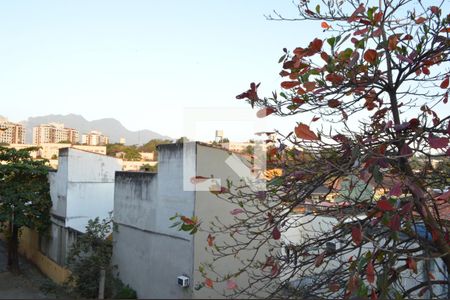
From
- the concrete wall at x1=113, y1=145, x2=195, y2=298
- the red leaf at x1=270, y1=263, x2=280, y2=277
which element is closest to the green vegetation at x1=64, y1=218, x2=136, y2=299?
the concrete wall at x1=113, y1=145, x2=195, y2=298

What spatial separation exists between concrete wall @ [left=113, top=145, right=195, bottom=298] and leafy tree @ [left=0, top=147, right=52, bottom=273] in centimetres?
543

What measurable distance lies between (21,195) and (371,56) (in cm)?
1451

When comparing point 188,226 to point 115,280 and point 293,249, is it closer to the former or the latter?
point 293,249

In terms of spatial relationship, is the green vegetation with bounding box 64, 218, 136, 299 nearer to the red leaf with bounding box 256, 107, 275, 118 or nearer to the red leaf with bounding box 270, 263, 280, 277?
the red leaf with bounding box 270, 263, 280, 277

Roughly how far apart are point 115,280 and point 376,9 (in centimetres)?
967

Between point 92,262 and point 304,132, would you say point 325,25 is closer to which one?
point 304,132

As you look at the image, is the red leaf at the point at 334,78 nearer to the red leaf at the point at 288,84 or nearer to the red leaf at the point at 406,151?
the red leaf at the point at 288,84

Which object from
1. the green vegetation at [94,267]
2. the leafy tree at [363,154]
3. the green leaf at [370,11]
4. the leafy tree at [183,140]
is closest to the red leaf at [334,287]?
the leafy tree at [363,154]

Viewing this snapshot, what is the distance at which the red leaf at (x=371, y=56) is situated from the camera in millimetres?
2299

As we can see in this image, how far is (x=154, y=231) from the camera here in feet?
30.7

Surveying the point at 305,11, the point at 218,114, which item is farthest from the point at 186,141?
the point at 305,11

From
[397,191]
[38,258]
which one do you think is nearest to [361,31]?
[397,191]

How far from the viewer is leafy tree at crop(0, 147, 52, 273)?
1395cm

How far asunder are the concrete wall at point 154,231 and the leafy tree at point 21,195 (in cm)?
543
